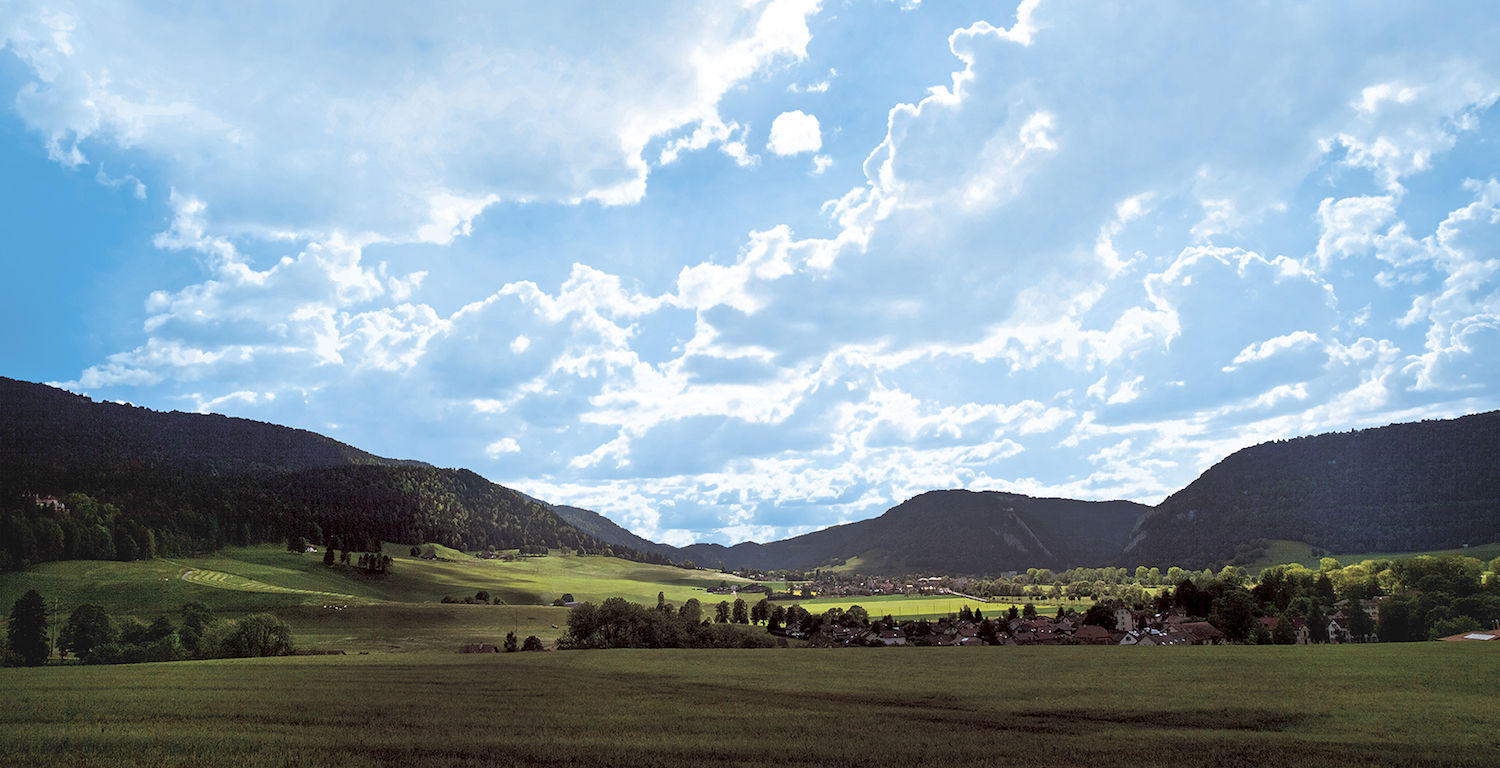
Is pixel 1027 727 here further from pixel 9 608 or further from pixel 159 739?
pixel 9 608

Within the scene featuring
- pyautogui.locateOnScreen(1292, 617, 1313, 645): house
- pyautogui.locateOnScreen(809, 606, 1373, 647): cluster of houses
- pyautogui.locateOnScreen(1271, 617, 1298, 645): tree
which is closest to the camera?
pyautogui.locateOnScreen(1271, 617, 1298, 645): tree

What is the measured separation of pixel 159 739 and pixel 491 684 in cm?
2701

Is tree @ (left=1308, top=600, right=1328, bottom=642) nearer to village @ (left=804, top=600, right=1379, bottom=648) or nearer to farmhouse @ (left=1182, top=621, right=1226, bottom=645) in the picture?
village @ (left=804, top=600, right=1379, bottom=648)

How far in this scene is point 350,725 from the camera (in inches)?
1655

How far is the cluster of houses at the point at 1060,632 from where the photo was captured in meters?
130

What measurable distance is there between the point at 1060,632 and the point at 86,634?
Answer: 153 meters

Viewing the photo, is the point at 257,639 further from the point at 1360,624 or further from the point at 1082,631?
the point at 1360,624

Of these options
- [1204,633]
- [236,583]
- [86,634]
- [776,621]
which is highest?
[86,634]

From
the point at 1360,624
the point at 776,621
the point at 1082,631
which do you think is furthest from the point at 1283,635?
the point at 776,621

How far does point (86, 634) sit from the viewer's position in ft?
336

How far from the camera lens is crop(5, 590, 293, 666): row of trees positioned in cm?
10000

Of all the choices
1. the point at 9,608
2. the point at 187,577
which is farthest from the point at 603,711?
the point at 187,577

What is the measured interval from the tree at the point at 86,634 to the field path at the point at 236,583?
2507 inches

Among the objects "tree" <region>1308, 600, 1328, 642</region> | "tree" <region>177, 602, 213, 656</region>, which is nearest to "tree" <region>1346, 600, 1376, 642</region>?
"tree" <region>1308, 600, 1328, 642</region>
